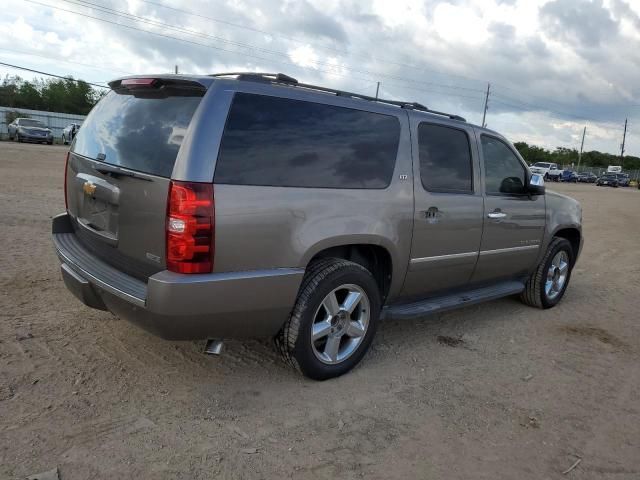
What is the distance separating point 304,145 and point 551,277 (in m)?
3.80

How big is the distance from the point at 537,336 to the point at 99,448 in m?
3.82

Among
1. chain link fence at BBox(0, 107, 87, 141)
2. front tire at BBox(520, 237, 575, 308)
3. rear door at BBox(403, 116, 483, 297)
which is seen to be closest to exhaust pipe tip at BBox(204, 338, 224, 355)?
rear door at BBox(403, 116, 483, 297)

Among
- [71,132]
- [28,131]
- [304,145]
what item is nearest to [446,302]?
[304,145]

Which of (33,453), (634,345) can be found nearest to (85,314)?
(33,453)

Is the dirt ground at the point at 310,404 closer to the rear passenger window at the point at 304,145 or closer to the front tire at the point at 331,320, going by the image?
the front tire at the point at 331,320

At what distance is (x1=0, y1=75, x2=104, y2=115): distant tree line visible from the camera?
57875 mm

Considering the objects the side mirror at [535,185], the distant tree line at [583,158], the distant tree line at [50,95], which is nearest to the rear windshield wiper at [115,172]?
the side mirror at [535,185]

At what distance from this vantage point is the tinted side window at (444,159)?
166 inches

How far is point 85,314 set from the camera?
4438mm

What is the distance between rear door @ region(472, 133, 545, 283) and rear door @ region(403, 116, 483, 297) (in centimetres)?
17

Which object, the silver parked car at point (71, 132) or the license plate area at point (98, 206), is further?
the silver parked car at point (71, 132)

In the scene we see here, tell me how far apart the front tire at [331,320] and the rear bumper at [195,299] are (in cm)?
14

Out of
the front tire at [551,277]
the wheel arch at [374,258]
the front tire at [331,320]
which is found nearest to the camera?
the front tire at [331,320]

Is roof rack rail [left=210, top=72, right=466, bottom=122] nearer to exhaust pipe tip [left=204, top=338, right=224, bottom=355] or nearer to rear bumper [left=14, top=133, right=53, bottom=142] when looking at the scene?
exhaust pipe tip [left=204, top=338, right=224, bottom=355]
